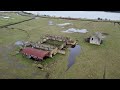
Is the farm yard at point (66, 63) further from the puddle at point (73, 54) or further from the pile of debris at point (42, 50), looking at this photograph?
the pile of debris at point (42, 50)

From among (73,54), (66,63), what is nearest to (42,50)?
(73,54)

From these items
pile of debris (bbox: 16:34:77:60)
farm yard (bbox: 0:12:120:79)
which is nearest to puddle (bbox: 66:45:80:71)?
farm yard (bbox: 0:12:120:79)

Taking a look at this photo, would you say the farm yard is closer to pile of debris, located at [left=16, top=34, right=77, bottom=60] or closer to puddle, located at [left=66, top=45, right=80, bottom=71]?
puddle, located at [left=66, top=45, right=80, bottom=71]

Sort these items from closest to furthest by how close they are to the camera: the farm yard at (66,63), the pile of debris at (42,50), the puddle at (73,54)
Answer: the farm yard at (66,63) → the puddle at (73,54) → the pile of debris at (42,50)

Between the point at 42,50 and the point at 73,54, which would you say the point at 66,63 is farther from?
the point at 42,50

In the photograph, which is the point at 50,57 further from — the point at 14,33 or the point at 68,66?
the point at 14,33

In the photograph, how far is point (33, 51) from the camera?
13648mm

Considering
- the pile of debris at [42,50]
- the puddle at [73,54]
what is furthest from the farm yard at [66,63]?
the pile of debris at [42,50]

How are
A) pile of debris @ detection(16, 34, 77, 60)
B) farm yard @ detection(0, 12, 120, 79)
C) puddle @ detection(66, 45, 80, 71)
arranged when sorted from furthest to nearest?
pile of debris @ detection(16, 34, 77, 60) < puddle @ detection(66, 45, 80, 71) < farm yard @ detection(0, 12, 120, 79)

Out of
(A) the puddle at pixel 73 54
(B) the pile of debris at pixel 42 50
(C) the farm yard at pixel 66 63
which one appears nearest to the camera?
(C) the farm yard at pixel 66 63

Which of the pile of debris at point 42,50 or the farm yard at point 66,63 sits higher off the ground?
the pile of debris at point 42,50

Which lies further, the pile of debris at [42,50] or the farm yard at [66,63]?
the pile of debris at [42,50]
